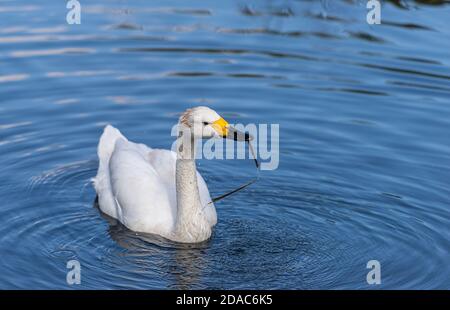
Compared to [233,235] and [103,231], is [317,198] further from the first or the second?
[103,231]

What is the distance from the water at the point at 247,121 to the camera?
470 inches

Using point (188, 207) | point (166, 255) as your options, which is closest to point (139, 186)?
point (188, 207)

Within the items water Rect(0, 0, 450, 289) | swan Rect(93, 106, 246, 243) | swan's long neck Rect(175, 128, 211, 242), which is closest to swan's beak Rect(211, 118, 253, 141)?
swan Rect(93, 106, 246, 243)

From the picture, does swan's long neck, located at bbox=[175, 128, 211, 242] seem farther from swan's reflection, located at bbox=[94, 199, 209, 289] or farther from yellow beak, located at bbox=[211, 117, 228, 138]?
yellow beak, located at bbox=[211, 117, 228, 138]

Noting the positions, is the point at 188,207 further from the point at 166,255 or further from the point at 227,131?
the point at 227,131

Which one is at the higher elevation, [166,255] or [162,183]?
[162,183]

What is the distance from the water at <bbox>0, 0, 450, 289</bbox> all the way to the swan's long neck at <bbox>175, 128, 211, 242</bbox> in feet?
0.55

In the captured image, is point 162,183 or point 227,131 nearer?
point 227,131

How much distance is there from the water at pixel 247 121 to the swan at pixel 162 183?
227 mm

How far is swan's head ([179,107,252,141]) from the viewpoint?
11875 mm

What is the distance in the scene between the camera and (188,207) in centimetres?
1267

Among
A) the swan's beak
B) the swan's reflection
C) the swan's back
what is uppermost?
the swan's beak

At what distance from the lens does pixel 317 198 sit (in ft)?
44.9

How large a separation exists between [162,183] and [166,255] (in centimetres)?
155
